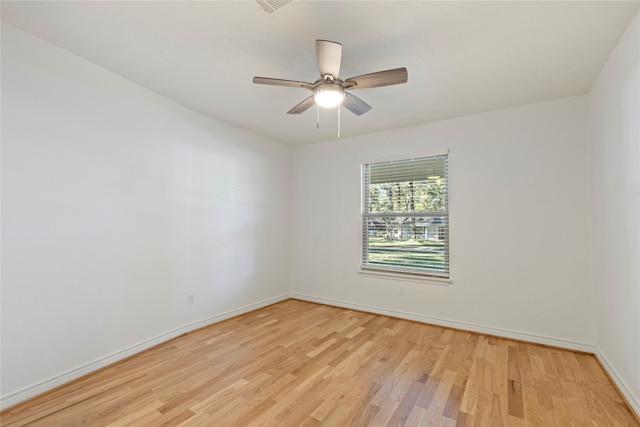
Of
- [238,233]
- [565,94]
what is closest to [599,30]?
[565,94]

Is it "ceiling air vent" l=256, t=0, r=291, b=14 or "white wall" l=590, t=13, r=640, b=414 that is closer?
"ceiling air vent" l=256, t=0, r=291, b=14

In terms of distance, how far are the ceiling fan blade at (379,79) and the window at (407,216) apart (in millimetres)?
1958

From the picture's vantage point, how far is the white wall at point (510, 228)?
2.89m

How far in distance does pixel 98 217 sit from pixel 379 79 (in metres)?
2.54

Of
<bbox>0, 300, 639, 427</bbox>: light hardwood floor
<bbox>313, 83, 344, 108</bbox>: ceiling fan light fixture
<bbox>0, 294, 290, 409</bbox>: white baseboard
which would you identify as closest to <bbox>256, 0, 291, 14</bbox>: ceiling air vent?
<bbox>313, 83, 344, 108</bbox>: ceiling fan light fixture

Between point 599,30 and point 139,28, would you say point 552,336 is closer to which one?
point 599,30

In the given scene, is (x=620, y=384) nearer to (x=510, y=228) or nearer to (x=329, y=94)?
(x=510, y=228)

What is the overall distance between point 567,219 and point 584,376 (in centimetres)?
144

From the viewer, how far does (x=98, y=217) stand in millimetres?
2449

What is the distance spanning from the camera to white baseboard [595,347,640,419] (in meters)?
1.89

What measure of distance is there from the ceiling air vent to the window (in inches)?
104

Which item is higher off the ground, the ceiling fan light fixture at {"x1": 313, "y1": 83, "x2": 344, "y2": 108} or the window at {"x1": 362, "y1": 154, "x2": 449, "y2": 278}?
the ceiling fan light fixture at {"x1": 313, "y1": 83, "x2": 344, "y2": 108}

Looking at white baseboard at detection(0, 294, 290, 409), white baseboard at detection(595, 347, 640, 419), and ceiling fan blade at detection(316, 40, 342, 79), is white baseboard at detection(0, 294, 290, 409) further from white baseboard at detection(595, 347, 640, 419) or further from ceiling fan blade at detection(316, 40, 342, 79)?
white baseboard at detection(595, 347, 640, 419)

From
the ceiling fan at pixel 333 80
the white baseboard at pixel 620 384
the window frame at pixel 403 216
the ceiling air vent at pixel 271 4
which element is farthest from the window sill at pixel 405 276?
the ceiling air vent at pixel 271 4
